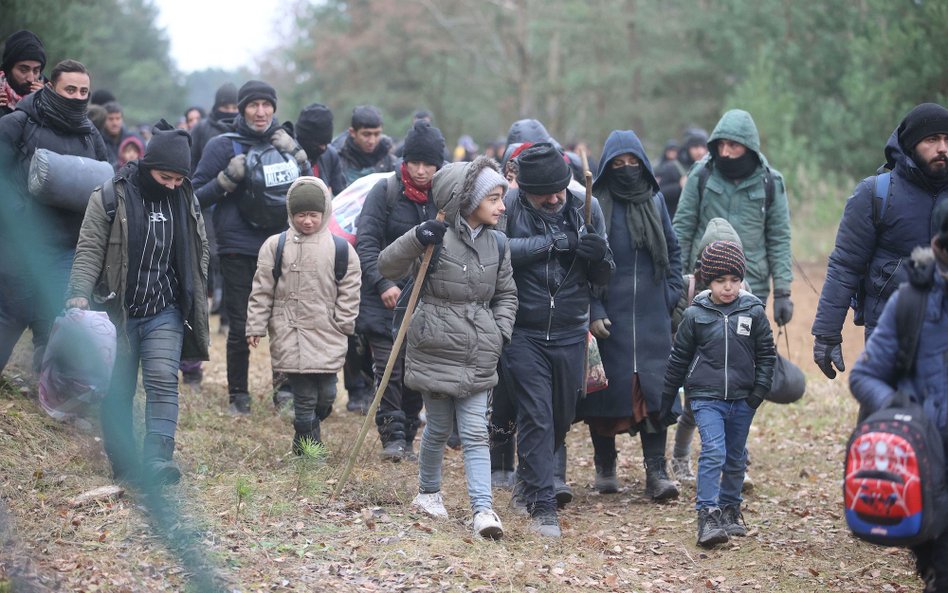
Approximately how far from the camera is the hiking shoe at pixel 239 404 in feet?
31.4

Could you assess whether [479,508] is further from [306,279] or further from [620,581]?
[306,279]

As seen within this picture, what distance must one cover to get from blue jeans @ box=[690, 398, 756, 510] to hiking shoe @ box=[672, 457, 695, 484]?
1522 mm

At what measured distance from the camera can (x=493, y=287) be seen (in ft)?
22.8

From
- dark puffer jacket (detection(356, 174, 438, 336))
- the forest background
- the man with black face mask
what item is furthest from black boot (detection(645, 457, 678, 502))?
the forest background

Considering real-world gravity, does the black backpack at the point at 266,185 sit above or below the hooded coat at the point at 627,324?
above

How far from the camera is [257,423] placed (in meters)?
9.38

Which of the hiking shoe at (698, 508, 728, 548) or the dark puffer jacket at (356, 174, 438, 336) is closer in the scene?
the hiking shoe at (698, 508, 728, 548)

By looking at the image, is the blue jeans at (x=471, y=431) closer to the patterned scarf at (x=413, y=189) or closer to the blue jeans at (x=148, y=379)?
the blue jeans at (x=148, y=379)

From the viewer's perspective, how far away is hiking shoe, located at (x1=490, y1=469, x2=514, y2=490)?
8336 mm

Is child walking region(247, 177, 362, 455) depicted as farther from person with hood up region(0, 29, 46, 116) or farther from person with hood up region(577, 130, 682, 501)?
person with hood up region(0, 29, 46, 116)

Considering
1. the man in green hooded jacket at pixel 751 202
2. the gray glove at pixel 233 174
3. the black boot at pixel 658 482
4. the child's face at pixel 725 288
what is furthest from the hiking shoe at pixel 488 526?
the gray glove at pixel 233 174

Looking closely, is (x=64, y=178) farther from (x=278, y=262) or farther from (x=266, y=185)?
(x=266, y=185)

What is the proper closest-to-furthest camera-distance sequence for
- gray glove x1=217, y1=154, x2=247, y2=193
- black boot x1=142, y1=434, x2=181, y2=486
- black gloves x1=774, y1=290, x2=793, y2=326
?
black boot x1=142, y1=434, x2=181, y2=486, black gloves x1=774, y1=290, x2=793, y2=326, gray glove x1=217, y1=154, x2=247, y2=193

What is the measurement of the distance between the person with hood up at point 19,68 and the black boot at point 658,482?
526cm
